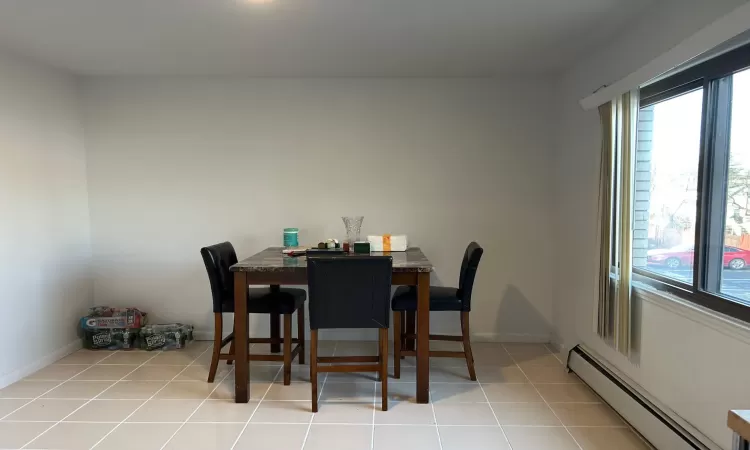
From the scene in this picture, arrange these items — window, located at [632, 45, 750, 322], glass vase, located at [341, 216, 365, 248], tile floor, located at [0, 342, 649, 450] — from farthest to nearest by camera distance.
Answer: glass vase, located at [341, 216, 365, 248], tile floor, located at [0, 342, 649, 450], window, located at [632, 45, 750, 322]

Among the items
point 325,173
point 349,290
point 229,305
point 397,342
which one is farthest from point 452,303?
point 325,173

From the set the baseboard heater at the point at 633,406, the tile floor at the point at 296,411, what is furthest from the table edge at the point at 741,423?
the tile floor at the point at 296,411

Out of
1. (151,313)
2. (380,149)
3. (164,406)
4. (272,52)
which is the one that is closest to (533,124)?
(380,149)

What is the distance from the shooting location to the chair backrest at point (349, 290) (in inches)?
98.3

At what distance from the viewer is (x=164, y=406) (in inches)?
104

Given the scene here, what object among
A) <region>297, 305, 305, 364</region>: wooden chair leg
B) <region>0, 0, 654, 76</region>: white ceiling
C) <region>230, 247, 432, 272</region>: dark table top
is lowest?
<region>297, 305, 305, 364</region>: wooden chair leg

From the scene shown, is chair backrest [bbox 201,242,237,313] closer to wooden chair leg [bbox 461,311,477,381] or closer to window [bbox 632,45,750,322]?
wooden chair leg [bbox 461,311,477,381]

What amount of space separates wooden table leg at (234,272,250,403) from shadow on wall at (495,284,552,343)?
2122 millimetres

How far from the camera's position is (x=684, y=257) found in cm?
225

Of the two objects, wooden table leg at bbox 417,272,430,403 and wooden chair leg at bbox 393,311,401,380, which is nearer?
wooden table leg at bbox 417,272,430,403

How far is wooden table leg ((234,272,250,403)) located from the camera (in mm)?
2674

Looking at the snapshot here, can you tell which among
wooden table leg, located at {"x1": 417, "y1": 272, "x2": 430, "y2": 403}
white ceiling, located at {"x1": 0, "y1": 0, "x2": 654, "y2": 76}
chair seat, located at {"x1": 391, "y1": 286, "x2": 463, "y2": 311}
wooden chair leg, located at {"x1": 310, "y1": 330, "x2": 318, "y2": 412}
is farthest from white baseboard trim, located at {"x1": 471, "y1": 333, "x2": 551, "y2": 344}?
white ceiling, located at {"x1": 0, "y1": 0, "x2": 654, "y2": 76}

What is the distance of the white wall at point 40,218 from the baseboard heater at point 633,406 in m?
3.70

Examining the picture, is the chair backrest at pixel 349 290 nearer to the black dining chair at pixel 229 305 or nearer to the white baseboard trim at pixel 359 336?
the black dining chair at pixel 229 305
